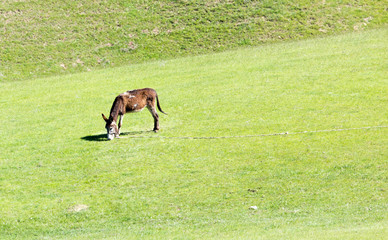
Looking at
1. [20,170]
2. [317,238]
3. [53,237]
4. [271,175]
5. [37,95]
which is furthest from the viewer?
[37,95]

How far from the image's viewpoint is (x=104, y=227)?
59.1 feet

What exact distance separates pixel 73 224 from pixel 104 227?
128 centimetres

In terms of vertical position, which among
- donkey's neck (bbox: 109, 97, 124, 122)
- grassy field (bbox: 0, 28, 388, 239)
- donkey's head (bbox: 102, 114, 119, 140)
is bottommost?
grassy field (bbox: 0, 28, 388, 239)

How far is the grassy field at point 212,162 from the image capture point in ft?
57.5

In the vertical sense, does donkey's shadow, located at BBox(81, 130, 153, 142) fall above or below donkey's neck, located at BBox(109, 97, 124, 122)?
below

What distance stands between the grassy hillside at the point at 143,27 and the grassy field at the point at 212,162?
14.4m

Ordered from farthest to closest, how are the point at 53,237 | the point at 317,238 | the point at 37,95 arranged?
the point at 37,95 < the point at 53,237 < the point at 317,238

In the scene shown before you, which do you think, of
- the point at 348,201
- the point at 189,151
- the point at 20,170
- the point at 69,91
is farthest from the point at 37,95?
the point at 348,201

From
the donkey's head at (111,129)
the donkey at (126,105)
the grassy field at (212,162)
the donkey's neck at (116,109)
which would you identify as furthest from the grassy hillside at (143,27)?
the donkey's neck at (116,109)

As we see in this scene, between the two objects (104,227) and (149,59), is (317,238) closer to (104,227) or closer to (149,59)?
(104,227)

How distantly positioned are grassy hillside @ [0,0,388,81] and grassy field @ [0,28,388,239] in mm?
14375

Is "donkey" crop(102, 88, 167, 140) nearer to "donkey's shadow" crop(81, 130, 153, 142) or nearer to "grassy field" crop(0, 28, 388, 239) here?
"grassy field" crop(0, 28, 388, 239)

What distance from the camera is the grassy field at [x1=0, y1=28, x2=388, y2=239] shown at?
1752cm

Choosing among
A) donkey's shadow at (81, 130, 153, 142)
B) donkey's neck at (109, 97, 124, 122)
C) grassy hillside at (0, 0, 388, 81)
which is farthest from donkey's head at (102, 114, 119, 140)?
grassy hillside at (0, 0, 388, 81)
